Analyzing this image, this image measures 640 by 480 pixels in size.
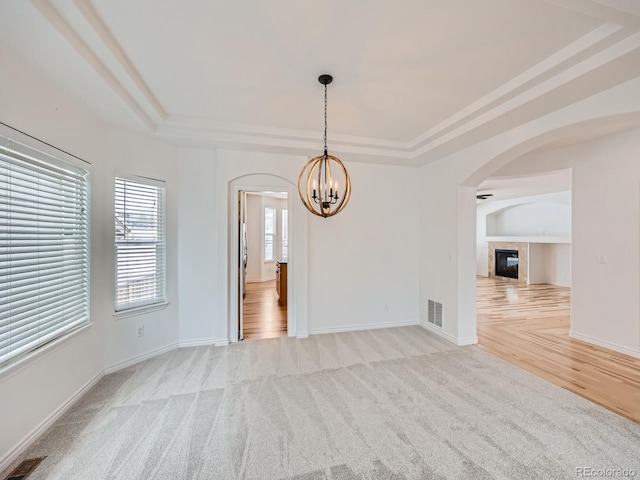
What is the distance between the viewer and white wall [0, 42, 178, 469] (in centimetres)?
185

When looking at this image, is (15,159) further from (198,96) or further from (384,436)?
(384,436)

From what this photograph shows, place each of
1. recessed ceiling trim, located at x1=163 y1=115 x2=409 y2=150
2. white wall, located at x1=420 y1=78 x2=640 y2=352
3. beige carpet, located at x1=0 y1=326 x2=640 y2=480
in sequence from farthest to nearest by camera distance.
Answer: recessed ceiling trim, located at x1=163 y1=115 x2=409 y2=150
white wall, located at x1=420 y1=78 x2=640 y2=352
beige carpet, located at x1=0 y1=326 x2=640 y2=480

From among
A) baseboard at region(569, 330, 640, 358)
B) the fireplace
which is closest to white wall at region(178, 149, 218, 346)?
baseboard at region(569, 330, 640, 358)

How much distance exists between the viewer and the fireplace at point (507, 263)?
9.05 m

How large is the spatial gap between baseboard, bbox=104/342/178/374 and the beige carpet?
0.09 m

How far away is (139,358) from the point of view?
10.5 feet

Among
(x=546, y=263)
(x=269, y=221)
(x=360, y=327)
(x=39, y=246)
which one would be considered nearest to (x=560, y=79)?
(x=360, y=327)

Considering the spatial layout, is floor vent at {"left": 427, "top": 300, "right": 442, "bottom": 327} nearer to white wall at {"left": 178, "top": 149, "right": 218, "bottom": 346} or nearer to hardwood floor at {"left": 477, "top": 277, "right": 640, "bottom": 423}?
hardwood floor at {"left": 477, "top": 277, "right": 640, "bottom": 423}

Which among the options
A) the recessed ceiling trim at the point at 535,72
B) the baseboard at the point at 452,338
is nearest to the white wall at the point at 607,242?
the baseboard at the point at 452,338

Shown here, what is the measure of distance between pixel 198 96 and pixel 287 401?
304 cm

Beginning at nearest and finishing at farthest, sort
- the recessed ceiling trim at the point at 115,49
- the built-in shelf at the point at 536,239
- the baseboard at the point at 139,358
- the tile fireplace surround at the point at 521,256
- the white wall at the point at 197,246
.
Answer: the recessed ceiling trim at the point at 115,49 → the baseboard at the point at 139,358 → the white wall at the point at 197,246 → the built-in shelf at the point at 536,239 → the tile fireplace surround at the point at 521,256

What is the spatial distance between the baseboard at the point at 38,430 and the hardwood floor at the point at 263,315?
1.87 metres

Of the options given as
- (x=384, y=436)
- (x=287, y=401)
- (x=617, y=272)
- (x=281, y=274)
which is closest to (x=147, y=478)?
(x=287, y=401)

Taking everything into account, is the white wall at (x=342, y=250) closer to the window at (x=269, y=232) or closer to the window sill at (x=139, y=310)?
the window sill at (x=139, y=310)
